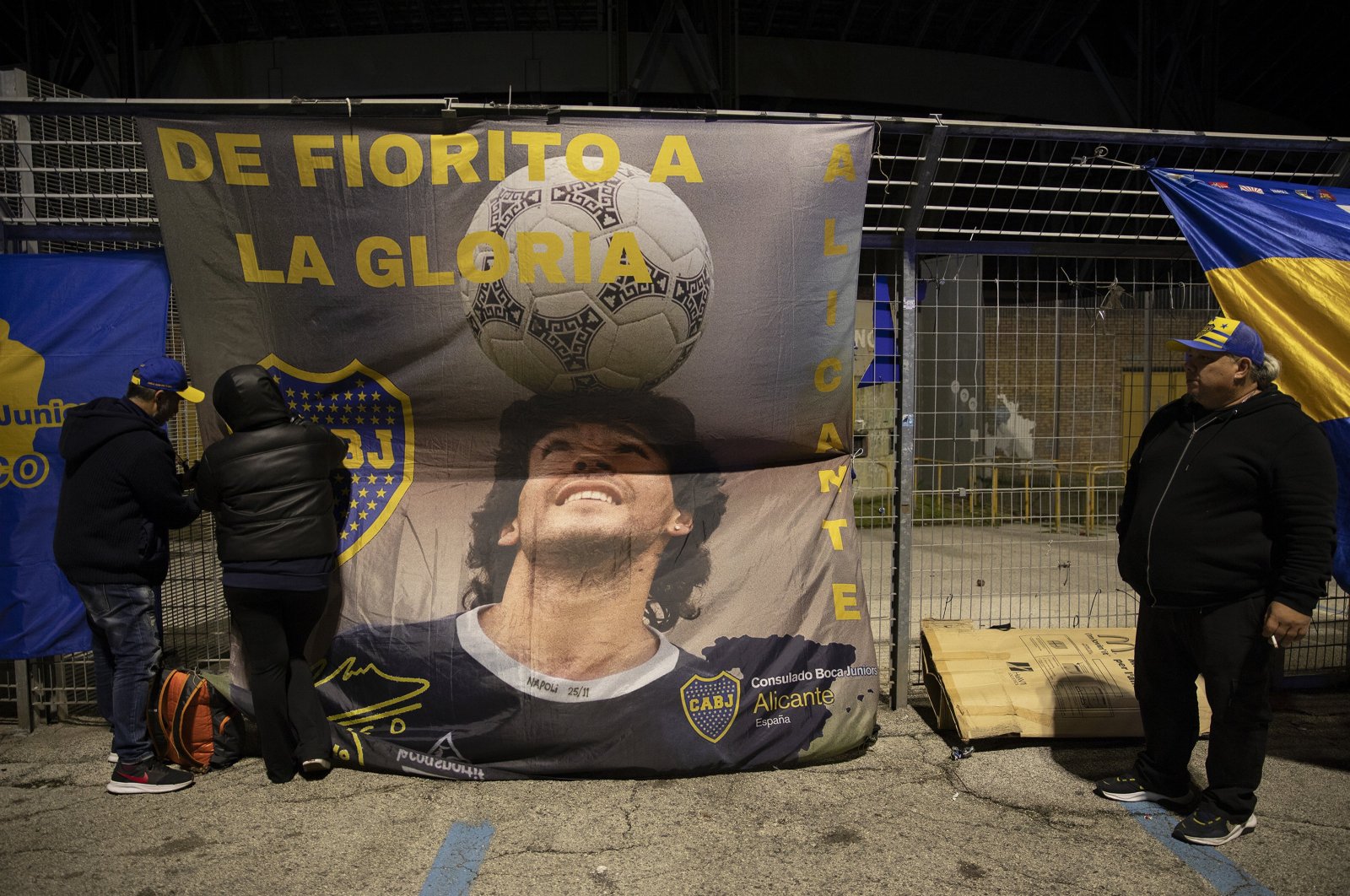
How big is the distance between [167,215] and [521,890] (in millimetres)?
3346

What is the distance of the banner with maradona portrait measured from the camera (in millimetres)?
4242

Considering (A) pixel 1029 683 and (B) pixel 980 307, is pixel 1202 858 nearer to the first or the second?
(A) pixel 1029 683

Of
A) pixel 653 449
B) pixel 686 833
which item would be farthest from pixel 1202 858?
pixel 653 449

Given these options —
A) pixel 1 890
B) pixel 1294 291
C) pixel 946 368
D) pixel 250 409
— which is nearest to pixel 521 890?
pixel 1 890

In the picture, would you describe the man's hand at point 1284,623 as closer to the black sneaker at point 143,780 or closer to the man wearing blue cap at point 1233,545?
the man wearing blue cap at point 1233,545

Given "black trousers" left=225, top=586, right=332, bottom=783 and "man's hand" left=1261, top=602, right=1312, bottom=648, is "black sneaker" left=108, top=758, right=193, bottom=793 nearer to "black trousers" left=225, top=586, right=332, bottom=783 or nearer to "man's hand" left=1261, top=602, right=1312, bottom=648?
"black trousers" left=225, top=586, right=332, bottom=783

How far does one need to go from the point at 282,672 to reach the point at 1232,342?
4.20 metres

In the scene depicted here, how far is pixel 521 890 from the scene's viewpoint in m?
3.31

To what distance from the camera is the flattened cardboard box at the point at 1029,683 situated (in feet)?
14.8

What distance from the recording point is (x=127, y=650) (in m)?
4.19

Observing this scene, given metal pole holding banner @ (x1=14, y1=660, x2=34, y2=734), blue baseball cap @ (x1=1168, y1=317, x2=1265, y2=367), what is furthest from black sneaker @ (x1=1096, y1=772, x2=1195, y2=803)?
metal pole holding banner @ (x1=14, y1=660, x2=34, y2=734)

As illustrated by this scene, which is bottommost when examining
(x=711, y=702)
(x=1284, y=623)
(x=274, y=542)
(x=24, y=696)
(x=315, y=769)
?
Answer: (x=315, y=769)

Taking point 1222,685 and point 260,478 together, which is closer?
point 1222,685

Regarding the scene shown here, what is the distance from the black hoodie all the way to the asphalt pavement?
3.48 ft
